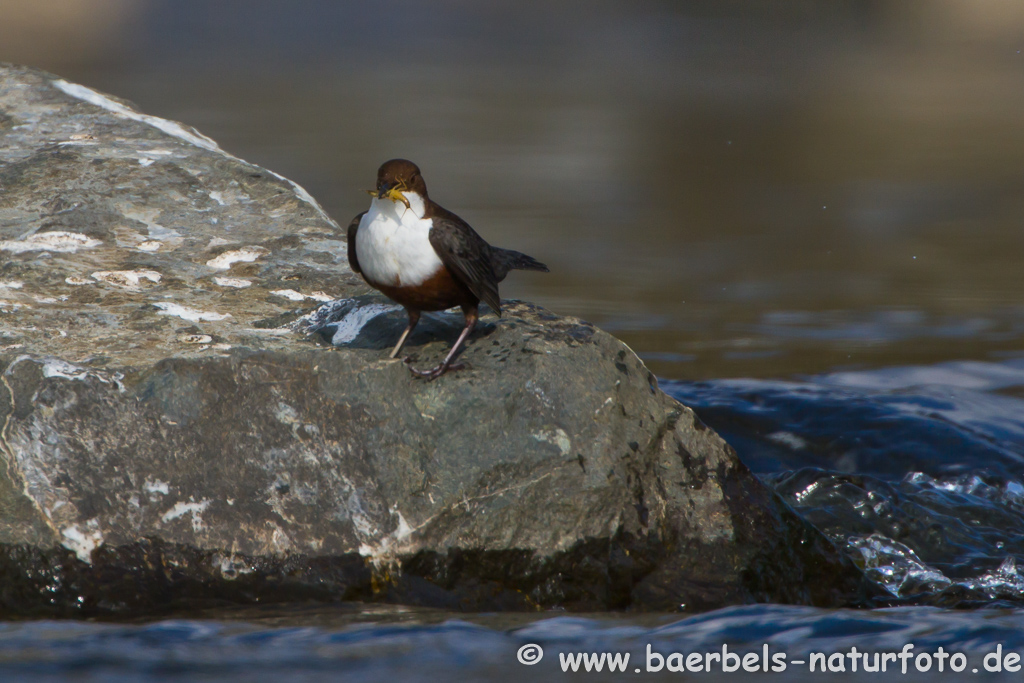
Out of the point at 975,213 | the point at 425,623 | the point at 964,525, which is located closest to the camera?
the point at 425,623

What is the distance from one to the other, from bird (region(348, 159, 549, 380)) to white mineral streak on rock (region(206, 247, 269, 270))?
0.94m

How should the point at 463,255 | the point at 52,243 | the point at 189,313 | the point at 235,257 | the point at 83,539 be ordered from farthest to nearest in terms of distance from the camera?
the point at 235,257 → the point at 52,243 → the point at 189,313 → the point at 463,255 → the point at 83,539

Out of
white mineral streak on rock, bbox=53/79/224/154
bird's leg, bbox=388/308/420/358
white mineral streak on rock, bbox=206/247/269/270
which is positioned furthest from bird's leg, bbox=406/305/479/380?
white mineral streak on rock, bbox=53/79/224/154

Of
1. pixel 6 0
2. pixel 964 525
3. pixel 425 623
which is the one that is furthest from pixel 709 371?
pixel 6 0

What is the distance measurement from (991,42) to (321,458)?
25.0 m

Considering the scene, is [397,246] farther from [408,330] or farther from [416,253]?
[408,330]

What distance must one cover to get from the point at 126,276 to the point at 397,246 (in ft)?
4.05

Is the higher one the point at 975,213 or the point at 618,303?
the point at 975,213

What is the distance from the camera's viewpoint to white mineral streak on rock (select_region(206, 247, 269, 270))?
3.90 meters

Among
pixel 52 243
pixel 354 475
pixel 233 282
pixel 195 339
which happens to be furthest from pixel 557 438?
pixel 52 243

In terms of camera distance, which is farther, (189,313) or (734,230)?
(734,230)

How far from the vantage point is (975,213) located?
9.66 m

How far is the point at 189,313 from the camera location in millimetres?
3377

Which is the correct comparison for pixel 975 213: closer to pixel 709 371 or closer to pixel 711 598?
pixel 709 371
